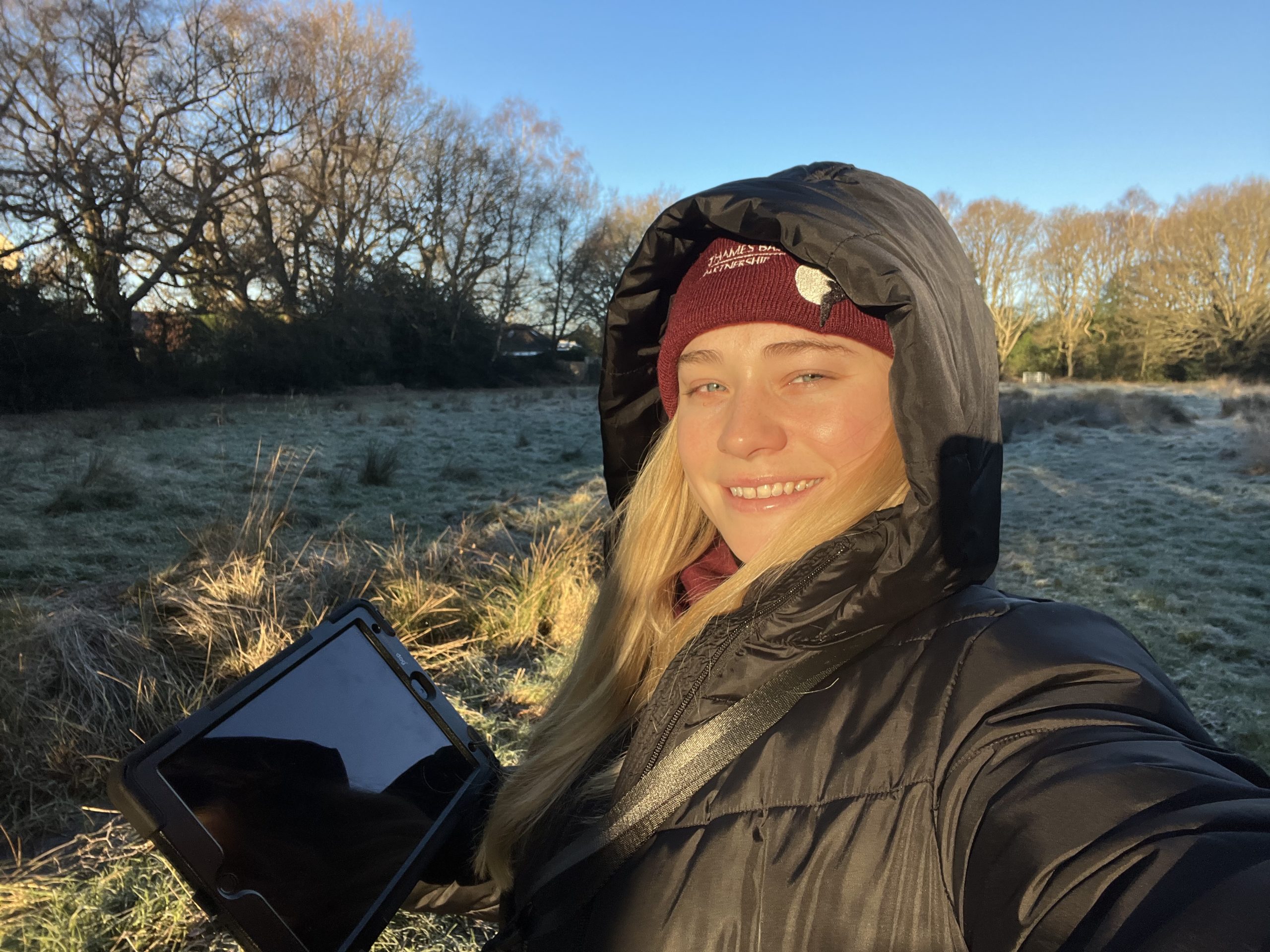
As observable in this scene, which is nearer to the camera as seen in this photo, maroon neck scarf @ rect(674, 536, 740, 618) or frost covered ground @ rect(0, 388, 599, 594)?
maroon neck scarf @ rect(674, 536, 740, 618)

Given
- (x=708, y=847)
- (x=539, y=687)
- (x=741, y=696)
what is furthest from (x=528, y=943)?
(x=539, y=687)

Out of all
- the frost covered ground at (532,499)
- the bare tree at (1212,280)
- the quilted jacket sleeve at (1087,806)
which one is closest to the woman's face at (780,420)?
the quilted jacket sleeve at (1087,806)

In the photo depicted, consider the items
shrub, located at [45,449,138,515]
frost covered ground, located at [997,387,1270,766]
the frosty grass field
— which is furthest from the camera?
shrub, located at [45,449,138,515]

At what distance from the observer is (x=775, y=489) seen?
4.16 feet

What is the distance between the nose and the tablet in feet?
2.55

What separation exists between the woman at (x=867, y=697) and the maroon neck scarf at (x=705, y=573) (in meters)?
0.09

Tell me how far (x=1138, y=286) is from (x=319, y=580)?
3685 centimetres

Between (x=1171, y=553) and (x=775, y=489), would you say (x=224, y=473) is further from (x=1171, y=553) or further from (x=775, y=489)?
(x=1171, y=553)

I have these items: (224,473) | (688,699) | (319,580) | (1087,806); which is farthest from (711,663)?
(224,473)

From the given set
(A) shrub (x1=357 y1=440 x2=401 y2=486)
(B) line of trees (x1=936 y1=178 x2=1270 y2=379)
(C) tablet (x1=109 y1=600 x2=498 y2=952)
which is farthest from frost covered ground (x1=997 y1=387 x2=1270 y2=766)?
(B) line of trees (x1=936 y1=178 x2=1270 y2=379)

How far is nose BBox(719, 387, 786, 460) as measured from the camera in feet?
4.04

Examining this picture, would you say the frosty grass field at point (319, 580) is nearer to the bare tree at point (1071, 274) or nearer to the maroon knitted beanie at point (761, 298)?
the maroon knitted beanie at point (761, 298)

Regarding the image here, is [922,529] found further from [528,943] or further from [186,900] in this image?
[186,900]

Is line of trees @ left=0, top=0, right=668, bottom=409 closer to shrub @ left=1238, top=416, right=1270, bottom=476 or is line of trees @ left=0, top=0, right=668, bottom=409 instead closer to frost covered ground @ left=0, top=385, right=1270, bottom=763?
frost covered ground @ left=0, top=385, right=1270, bottom=763
